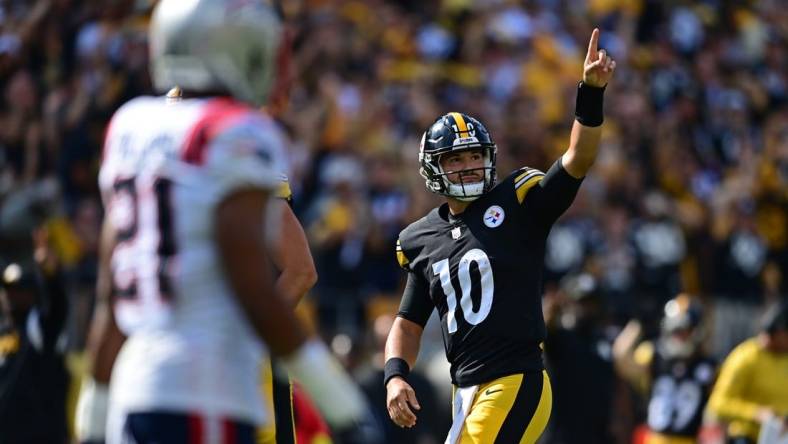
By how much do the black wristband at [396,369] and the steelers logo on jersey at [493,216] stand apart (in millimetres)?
756

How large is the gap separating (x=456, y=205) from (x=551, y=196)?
606 millimetres

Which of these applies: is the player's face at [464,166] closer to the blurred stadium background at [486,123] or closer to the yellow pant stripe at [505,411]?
the yellow pant stripe at [505,411]

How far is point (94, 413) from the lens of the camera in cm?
434

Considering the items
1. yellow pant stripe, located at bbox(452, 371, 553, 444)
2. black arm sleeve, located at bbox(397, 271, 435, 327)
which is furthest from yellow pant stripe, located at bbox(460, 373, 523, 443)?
black arm sleeve, located at bbox(397, 271, 435, 327)

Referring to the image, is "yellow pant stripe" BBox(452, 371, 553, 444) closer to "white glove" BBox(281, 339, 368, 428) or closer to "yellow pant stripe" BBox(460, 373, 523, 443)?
"yellow pant stripe" BBox(460, 373, 523, 443)

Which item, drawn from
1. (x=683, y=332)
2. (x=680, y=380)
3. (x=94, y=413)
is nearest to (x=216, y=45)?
(x=94, y=413)

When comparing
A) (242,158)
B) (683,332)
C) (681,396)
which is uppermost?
(242,158)

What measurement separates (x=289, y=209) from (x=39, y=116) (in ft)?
23.6

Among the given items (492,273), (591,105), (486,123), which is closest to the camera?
(591,105)

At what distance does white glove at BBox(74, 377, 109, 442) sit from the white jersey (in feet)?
1.15

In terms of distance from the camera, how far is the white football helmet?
3.98 metres

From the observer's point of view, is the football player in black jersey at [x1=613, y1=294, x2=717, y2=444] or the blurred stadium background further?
the blurred stadium background

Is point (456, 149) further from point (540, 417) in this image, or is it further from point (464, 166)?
point (540, 417)

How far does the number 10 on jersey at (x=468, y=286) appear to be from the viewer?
6.24 m
